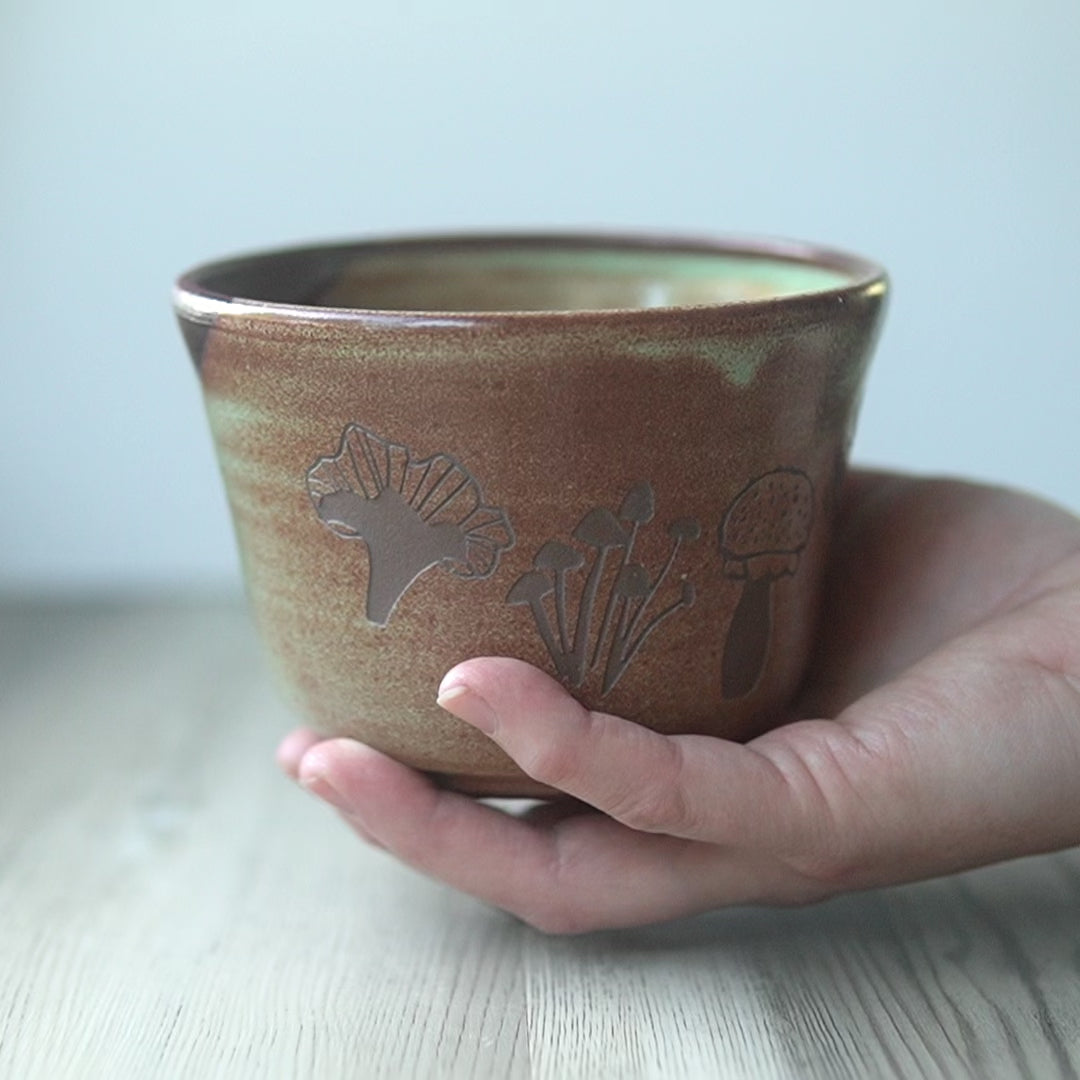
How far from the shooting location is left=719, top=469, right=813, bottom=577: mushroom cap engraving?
0.47m

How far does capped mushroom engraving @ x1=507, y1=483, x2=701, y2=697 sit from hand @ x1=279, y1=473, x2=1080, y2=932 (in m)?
0.02

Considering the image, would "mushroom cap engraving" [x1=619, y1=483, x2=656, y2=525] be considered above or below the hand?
above

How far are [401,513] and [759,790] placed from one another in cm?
13

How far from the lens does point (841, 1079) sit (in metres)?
0.44

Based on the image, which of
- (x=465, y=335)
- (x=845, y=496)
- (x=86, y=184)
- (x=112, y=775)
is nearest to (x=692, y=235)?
(x=845, y=496)

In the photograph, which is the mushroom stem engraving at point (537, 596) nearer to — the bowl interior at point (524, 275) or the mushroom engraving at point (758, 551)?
the mushroom engraving at point (758, 551)

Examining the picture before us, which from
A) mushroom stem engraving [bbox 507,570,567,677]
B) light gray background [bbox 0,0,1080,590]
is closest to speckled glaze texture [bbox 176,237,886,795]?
mushroom stem engraving [bbox 507,570,567,677]

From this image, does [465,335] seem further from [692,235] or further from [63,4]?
[63,4]

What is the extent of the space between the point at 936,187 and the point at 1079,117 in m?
0.09

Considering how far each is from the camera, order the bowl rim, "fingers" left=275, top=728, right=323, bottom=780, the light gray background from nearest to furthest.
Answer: the bowl rim < "fingers" left=275, top=728, right=323, bottom=780 < the light gray background

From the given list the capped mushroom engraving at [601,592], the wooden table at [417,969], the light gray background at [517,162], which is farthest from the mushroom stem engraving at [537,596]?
the light gray background at [517,162]

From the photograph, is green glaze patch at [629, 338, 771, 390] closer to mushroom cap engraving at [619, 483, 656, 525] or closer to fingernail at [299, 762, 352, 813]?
mushroom cap engraving at [619, 483, 656, 525]

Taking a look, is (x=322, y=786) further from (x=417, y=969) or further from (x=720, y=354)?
(x=720, y=354)

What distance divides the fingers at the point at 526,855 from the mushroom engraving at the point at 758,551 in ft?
0.20
